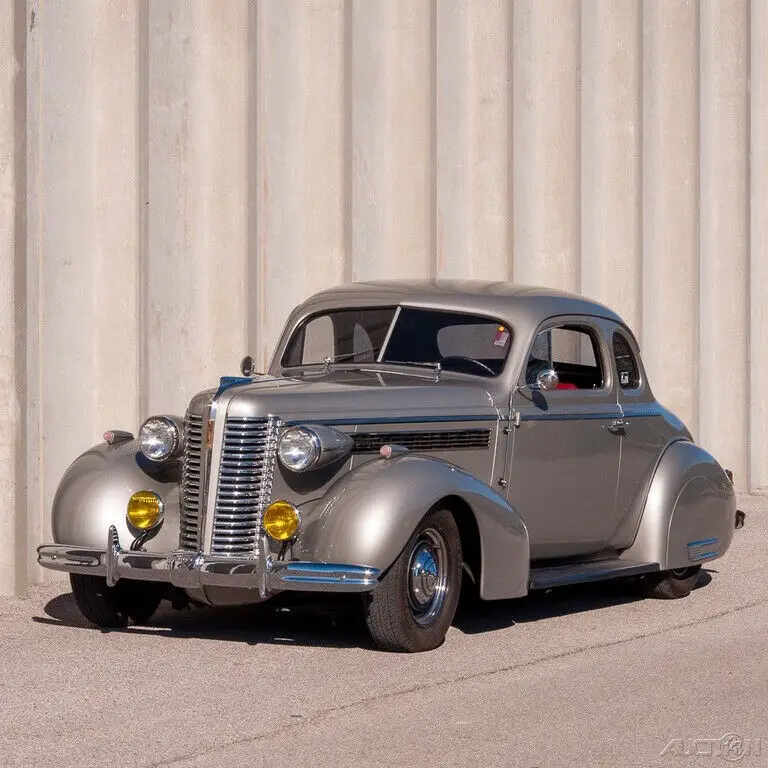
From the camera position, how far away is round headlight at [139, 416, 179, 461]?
7613 mm

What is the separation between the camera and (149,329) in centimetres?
1042

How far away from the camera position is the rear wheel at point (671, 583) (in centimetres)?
923

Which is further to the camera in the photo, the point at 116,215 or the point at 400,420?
→ the point at 116,215

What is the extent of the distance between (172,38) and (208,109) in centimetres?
54

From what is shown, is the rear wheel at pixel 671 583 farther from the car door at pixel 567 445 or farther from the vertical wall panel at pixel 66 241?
the vertical wall panel at pixel 66 241

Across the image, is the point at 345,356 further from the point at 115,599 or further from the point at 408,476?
the point at 115,599

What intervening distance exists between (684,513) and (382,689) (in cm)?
311

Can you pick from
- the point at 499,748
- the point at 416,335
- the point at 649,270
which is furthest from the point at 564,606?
the point at 649,270

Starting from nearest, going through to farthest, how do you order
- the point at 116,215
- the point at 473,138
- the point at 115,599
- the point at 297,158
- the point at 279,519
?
the point at 279,519 < the point at 115,599 < the point at 116,215 < the point at 297,158 < the point at 473,138

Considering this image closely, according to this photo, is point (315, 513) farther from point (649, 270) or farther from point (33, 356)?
point (649, 270)

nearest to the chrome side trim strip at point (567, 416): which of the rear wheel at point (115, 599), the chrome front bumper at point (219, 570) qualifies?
the chrome front bumper at point (219, 570)

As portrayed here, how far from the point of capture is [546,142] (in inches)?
571

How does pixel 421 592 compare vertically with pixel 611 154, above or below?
below

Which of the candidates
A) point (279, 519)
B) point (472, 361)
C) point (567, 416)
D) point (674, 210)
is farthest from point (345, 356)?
point (674, 210)
